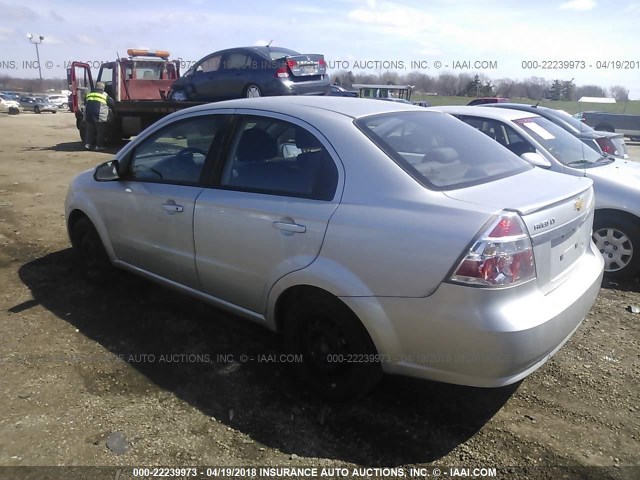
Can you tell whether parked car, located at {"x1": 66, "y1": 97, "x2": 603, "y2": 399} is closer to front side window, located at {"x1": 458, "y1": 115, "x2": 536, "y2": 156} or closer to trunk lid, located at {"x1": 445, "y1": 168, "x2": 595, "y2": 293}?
trunk lid, located at {"x1": 445, "y1": 168, "x2": 595, "y2": 293}

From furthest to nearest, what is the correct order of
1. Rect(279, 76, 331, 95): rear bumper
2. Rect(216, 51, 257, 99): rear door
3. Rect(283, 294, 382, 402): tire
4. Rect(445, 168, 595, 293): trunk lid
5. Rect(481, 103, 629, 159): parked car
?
Rect(216, 51, 257, 99): rear door, Rect(279, 76, 331, 95): rear bumper, Rect(481, 103, 629, 159): parked car, Rect(283, 294, 382, 402): tire, Rect(445, 168, 595, 293): trunk lid

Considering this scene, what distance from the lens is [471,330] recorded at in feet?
7.54

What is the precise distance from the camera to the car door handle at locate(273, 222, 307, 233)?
2774 millimetres

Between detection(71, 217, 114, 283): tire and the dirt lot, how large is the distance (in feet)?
1.02

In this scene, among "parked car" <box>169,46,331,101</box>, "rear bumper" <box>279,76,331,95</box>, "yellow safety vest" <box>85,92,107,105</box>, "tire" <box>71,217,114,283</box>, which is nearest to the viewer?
"tire" <box>71,217,114,283</box>

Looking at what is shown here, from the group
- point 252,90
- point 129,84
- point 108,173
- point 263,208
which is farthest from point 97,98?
point 263,208

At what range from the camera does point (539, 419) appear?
2816 mm

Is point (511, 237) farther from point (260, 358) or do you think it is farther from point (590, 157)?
point (590, 157)

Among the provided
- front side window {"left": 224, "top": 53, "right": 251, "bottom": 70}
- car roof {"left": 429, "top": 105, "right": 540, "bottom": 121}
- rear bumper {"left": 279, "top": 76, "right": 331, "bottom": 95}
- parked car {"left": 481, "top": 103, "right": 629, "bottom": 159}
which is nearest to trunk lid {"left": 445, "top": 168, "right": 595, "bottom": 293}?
car roof {"left": 429, "top": 105, "right": 540, "bottom": 121}

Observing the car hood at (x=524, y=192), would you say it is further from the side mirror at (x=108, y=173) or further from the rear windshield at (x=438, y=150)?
the side mirror at (x=108, y=173)

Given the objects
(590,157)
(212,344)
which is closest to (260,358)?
(212,344)

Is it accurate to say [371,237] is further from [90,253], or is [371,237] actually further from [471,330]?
[90,253]

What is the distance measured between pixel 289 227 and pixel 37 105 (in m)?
47.2

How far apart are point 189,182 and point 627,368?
3.24 metres
